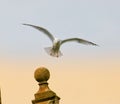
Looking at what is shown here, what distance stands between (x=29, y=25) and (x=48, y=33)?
251 cm

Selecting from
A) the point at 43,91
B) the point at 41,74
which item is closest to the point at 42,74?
the point at 41,74

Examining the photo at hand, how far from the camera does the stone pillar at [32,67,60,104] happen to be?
75.8ft

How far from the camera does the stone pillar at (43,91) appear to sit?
2311 centimetres

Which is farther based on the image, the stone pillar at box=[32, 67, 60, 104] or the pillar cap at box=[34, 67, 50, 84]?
the pillar cap at box=[34, 67, 50, 84]

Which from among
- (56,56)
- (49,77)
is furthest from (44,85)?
(56,56)

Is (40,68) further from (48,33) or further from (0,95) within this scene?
(48,33)

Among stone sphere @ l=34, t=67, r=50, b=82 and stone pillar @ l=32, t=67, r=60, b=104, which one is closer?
stone pillar @ l=32, t=67, r=60, b=104

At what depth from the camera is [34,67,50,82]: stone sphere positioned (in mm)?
23359

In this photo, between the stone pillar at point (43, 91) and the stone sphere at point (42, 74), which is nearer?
the stone pillar at point (43, 91)

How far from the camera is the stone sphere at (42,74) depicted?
76.6 ft

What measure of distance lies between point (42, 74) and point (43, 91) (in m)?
0.47

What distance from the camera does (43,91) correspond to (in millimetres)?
23406

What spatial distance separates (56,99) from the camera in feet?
75.7

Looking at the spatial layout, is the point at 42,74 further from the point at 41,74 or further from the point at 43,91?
the point at 43,91
